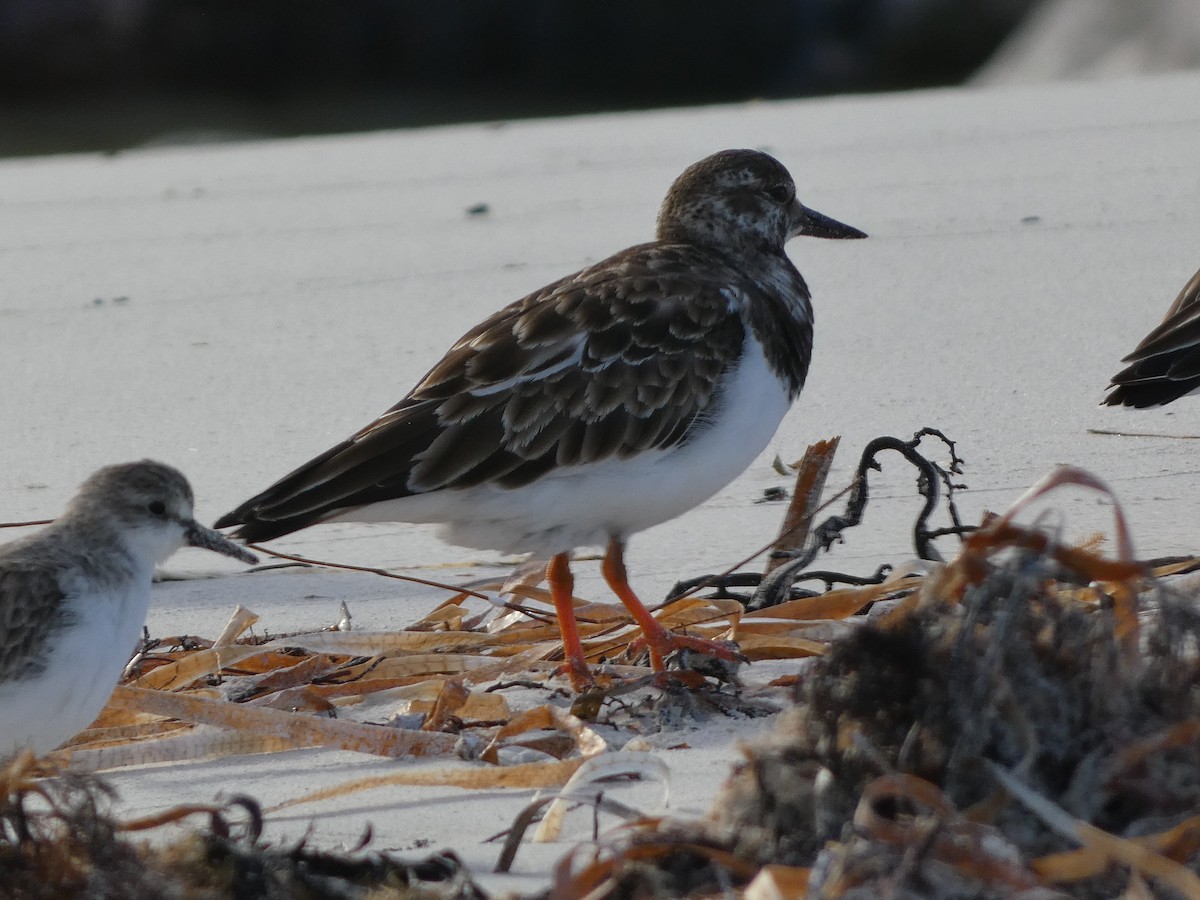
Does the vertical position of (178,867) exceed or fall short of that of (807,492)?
it falls short

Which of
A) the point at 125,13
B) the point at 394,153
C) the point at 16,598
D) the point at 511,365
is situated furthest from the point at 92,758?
the point at 125,13

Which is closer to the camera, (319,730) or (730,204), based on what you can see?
(319,730)

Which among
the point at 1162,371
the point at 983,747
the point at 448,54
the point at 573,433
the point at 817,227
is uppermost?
the point at 448,54

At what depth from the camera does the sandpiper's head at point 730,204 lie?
3.70 m

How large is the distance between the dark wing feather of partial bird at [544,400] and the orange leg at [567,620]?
0.21m

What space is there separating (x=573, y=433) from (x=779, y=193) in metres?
0.93

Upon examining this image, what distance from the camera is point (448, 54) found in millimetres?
21828

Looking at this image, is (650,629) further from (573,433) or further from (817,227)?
(817,227)

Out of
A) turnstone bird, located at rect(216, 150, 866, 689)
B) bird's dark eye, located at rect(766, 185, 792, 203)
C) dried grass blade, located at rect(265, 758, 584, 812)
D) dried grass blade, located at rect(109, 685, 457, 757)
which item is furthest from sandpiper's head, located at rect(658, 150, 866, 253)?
dried grass blade, located at rect(265, 758, 584, 812)

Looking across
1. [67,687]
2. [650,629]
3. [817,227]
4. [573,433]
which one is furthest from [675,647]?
[817,227]

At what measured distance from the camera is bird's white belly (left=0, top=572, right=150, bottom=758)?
8.00ft

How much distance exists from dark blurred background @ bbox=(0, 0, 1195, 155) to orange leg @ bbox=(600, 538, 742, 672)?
630 inches

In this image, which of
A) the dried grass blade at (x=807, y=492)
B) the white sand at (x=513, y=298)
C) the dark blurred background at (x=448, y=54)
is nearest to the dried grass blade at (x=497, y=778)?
the white sand at (x=513, y=298)

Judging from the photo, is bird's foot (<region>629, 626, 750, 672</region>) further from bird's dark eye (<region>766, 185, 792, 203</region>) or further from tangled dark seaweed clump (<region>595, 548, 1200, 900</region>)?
bird's dark eye (<region>766, 185, 792, 203</region>)
